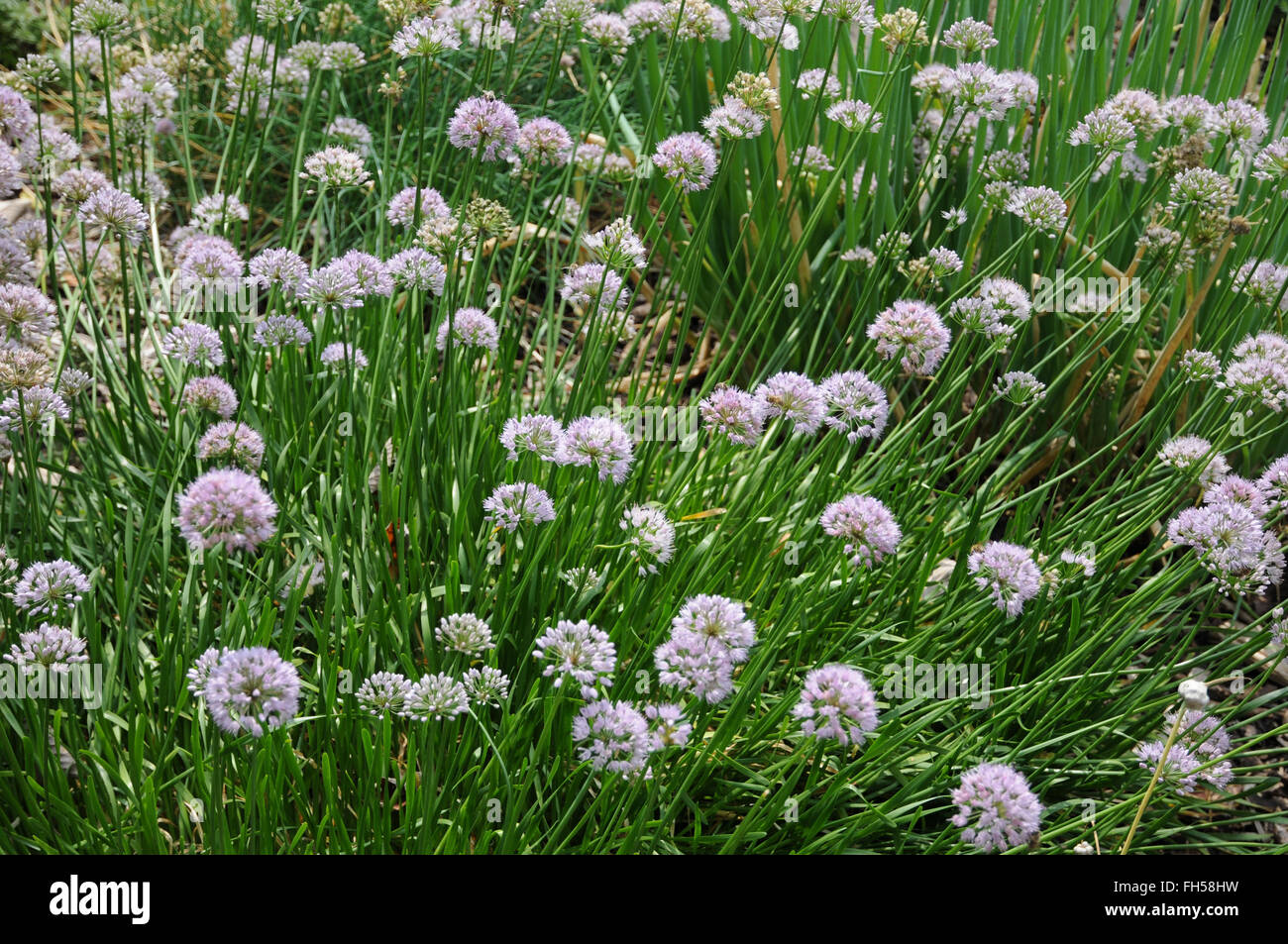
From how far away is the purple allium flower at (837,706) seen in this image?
177 centimetres

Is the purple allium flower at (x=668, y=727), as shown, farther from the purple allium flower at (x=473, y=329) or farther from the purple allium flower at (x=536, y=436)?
the purple allium flower at (x=473, y=329)

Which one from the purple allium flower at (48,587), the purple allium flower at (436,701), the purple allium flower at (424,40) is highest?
the purple allium flower at (424,40)

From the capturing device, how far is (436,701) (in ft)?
6.33

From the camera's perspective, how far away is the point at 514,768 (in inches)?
91.0

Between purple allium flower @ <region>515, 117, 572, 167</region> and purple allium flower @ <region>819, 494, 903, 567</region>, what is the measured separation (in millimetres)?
1284

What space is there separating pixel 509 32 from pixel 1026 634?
218 cm

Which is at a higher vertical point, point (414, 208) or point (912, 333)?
point (414, 208)

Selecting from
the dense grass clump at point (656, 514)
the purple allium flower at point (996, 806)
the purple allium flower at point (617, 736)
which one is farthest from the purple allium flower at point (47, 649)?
the purple allium flower at point (996, 806)

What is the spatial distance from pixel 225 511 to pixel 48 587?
2.29 ft

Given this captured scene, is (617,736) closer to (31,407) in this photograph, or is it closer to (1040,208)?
(31,407)

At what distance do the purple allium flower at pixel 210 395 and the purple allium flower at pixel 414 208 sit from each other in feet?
2.42

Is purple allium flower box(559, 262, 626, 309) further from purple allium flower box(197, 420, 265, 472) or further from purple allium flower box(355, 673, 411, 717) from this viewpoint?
purple allium flower box(355, 673, 411, 717)

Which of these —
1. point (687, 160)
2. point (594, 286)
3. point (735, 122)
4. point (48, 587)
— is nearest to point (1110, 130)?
point (735, 122)
